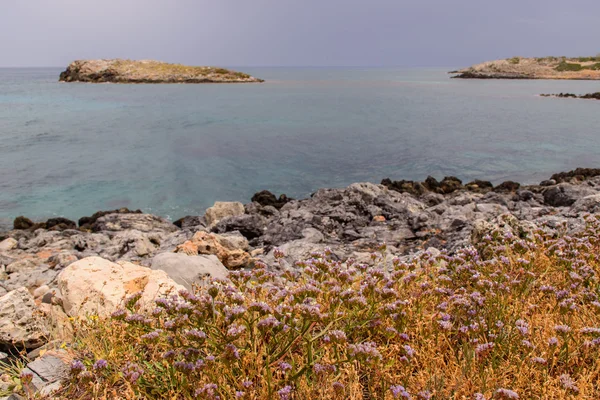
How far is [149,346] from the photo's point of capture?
13.4 feet

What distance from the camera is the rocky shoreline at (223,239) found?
5.99 meters

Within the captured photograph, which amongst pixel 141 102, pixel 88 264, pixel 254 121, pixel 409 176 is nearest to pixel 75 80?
pixel 141 102

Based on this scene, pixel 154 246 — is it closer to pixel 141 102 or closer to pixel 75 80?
pixel 141 102

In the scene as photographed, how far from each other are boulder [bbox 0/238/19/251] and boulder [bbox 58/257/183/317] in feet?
27.6

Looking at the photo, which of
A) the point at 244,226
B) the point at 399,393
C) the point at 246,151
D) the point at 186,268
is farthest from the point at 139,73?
the point at 399,393

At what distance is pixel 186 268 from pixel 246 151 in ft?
70.0

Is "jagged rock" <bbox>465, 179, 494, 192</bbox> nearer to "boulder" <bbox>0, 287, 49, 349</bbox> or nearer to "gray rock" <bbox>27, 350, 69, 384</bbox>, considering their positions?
"boulder" <bbox>0, 287, 49, 349</bbox>

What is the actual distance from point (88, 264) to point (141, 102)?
59.0m

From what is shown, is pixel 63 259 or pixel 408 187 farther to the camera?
pixel 408 187

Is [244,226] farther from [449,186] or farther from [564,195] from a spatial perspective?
[564,195]

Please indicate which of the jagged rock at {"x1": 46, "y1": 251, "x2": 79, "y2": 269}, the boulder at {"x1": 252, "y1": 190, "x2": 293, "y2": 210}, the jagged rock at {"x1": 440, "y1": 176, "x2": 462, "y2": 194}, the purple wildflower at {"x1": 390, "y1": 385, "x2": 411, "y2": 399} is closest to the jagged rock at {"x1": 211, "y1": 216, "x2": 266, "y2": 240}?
the boulder at {"x1": 252, "y1": 190, "x2": 293, "y2": 210}

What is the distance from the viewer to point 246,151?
28438 mm

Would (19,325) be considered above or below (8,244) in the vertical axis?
above

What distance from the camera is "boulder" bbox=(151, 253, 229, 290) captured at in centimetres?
746
